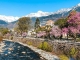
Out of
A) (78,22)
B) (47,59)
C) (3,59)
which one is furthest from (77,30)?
(3,59)

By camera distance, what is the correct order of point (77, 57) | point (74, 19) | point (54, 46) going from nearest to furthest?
point (77, 57)
point (54, 46)
point (74, 19)

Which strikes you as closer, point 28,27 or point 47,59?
point 47,59

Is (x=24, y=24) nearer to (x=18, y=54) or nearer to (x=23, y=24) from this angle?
(x=23, y=24)

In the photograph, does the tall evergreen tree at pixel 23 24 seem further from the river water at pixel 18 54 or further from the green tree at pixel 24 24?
the river water at pixel 18 54

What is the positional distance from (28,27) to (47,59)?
129808 millimetres

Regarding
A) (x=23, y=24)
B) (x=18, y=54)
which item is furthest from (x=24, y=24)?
(x=18, y=54)

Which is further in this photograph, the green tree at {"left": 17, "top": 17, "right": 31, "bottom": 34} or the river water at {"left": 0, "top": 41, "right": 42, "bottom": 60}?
the green tree at {"left": 17, "top": 17, "right": 31, "bottom": 34}

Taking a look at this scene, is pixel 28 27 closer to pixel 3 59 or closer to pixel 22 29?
pixel 22 29

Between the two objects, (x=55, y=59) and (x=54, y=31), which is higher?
(x=54, y=31)

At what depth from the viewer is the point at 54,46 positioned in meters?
55.1

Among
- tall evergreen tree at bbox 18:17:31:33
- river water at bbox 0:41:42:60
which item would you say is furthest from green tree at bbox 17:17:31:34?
river water at bbox 0:41:42:60

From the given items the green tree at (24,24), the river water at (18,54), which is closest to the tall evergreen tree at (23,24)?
the green tree at (24,24)

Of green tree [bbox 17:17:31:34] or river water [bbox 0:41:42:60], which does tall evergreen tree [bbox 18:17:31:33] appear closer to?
green tree [bbox 17:17:31:34]

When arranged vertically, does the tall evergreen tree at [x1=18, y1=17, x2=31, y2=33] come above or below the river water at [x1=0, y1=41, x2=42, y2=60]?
above
